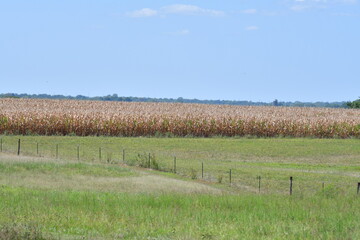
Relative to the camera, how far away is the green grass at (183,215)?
Result: 16.8 metres

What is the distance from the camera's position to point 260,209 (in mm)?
21172

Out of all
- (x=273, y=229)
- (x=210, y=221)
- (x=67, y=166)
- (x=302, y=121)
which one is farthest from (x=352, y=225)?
(x=302, y=121)

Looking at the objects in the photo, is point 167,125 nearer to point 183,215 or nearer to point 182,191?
point 182,191

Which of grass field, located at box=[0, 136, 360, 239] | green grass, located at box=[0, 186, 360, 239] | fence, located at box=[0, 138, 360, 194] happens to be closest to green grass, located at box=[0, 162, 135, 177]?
grass field, located at box=[0, 136, 360, 239]

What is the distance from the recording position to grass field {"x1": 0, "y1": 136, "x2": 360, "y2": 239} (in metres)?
17.3

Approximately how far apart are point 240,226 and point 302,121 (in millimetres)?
49869

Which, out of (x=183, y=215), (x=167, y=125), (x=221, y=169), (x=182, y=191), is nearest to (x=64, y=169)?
(x=221, y=169)

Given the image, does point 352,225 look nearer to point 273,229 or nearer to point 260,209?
point 273,229

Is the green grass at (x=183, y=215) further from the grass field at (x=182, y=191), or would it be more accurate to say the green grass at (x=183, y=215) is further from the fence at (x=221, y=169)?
the fence at (x=221, y=169)

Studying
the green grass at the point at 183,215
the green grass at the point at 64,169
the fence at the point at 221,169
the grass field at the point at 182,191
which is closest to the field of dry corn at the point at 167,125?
the grass field at the point at 182,191

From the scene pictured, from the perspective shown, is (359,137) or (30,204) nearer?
(30,204)

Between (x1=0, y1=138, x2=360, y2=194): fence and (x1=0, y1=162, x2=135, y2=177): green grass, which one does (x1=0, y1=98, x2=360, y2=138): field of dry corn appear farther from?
(x1=0, y1=162, x2=135, y2=177): green grass

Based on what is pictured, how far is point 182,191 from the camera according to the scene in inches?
1128

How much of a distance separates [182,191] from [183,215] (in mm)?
9003
